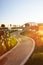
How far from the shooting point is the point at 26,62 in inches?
366

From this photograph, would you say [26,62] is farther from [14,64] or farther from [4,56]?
[4,56]

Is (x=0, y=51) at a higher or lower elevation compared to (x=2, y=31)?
lower

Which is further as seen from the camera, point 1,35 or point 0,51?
point 1,35

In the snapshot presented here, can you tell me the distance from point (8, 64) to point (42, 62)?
147cm

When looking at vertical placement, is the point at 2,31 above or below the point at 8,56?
above

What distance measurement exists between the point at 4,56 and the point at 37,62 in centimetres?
220

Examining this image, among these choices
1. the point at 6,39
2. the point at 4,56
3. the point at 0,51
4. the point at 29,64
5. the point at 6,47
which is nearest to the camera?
the point at 29,64

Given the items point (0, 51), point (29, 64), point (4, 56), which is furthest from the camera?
point (0, 51)

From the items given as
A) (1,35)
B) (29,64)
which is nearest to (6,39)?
(1,35)

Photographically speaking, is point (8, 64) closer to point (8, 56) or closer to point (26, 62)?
point (26, 62)

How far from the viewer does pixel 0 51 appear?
11.7m

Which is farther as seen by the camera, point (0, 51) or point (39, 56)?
point (0, 51)

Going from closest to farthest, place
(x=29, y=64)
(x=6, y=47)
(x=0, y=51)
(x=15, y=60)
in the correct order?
(x=29, y=64)
(x=15, y=60)
(x=0, y=51)
(x=6, y=47)

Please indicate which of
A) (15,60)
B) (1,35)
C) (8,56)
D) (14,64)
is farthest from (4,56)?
(1,35)
